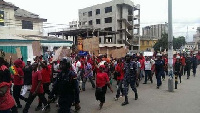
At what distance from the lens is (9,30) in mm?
26297

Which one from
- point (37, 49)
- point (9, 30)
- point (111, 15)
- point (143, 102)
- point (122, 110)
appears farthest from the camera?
point (111, 15)

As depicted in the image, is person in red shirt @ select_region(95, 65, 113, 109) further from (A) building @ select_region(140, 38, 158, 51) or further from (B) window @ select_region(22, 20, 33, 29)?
(A) building @ select_region(140, 38, 158, 51)

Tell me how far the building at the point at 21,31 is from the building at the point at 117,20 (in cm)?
1518

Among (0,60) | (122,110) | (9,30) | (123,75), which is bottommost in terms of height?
(122,110)

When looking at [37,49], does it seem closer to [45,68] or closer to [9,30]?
[45,68]

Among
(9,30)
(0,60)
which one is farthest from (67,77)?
(9,30)

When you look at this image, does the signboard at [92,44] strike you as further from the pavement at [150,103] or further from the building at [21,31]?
the building at [21,31]

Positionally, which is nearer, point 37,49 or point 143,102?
point 143,102

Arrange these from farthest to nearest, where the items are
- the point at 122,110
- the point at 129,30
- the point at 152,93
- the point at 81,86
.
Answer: the point at 129,30
the point at 81,86
the point at 152,93
the point at 122,110

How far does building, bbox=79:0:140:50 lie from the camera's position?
4641 centimetres

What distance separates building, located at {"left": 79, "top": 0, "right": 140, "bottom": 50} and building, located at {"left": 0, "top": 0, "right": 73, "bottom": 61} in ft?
49.8

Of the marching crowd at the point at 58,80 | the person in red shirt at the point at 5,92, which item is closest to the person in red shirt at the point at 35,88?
the marching crowd at the point at 58,80

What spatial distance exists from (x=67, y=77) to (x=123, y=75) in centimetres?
418

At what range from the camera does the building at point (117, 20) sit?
46406 mm
